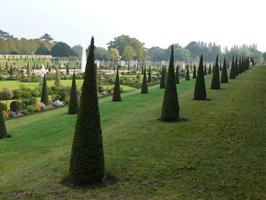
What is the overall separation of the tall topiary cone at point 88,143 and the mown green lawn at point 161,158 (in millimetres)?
364

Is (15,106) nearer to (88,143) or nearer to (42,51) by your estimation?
(88,143)

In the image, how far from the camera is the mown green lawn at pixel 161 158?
364 inches

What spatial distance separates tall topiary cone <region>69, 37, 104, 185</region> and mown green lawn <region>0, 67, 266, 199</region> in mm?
364

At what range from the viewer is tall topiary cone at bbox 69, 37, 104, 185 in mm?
9516

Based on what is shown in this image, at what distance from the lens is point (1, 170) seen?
41.9 feet

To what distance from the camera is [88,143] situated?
961cm

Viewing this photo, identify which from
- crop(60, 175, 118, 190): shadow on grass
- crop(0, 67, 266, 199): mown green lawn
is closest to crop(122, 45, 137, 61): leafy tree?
crop(0, 67, 266, 199): mown green lawn

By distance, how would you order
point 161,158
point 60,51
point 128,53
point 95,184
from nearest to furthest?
point 95,184
point 161,158
point 128,53
point 60,51

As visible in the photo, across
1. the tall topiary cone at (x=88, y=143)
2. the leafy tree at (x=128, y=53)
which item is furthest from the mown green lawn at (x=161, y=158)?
the leafy tree at (x=128, y=53)

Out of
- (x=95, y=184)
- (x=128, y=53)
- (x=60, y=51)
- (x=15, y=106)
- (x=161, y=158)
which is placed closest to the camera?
(x=95, y=184)

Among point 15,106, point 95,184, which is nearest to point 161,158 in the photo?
point 95,184

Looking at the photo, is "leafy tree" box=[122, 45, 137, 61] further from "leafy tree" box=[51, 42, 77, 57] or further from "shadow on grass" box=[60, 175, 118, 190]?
"shadow on grass" box=[60, 175, 118, 190]

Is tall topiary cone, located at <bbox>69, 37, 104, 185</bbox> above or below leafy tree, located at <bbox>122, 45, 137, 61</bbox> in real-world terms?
below

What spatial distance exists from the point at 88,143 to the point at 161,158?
288cm
